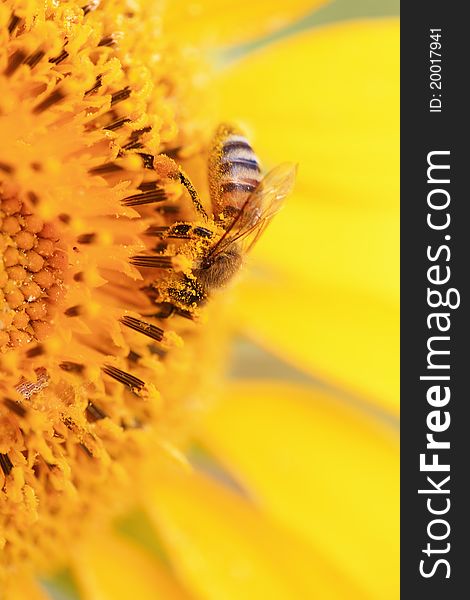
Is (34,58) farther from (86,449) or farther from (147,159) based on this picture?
(86,449)

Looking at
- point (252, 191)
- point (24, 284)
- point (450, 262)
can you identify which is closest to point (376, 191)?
point (450, 262)

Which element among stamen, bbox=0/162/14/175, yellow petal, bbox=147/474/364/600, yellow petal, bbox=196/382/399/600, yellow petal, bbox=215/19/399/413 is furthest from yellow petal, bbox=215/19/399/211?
stamen, bbox=0/162/14/175

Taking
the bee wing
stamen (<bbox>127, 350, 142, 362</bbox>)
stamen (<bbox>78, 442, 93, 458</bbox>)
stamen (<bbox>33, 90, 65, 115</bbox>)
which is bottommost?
stamen (<bbox>78, 442, 93, 458</bbox>)

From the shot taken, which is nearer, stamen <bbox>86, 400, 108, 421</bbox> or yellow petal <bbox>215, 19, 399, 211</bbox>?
stamen <bbox>86, 400, 108, 421</bbox>

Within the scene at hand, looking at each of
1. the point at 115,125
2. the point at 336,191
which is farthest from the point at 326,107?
the point at 115,125

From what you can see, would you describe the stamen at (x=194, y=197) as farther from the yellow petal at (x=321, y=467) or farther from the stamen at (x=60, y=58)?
the yellow petal at (x=321, y=467)

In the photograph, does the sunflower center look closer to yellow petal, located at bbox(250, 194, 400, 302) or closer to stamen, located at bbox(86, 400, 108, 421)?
stamen, located at bbox(86, 400, 108, 421)

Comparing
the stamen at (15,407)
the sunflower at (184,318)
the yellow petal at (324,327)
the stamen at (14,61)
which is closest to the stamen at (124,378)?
the sunflower at (184,318)
